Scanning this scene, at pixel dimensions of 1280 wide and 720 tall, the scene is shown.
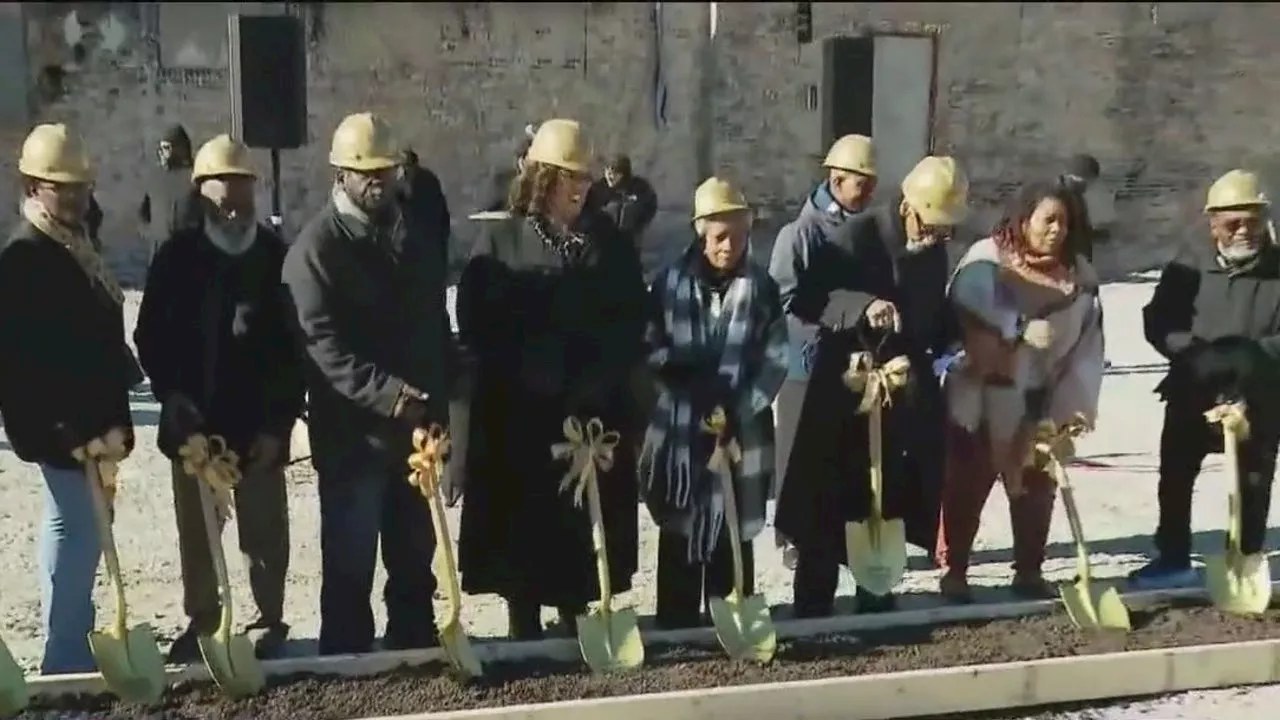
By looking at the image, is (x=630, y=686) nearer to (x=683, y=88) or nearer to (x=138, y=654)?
(x=138, y=654)

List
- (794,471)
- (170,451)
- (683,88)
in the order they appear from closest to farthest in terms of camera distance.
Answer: (170,451) < (794,471) < (683,88)

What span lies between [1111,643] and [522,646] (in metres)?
1.82

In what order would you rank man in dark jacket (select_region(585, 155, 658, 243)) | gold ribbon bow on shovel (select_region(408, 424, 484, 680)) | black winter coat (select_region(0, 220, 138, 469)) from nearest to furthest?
black winter coat (select_region(0, 220, 138, 469)) → gold ribbon bow on shovel (select_region(408, 424, 484, 680)) → man in dark jacket (select_region(585, 155, 658, 243))

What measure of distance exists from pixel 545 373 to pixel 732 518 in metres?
0.75

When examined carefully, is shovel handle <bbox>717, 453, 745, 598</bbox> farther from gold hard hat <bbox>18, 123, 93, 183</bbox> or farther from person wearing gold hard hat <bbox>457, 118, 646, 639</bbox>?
gold hard hat <bbox>18, 123, 93, 183</bbox>

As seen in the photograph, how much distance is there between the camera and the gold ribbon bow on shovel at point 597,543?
444 cm

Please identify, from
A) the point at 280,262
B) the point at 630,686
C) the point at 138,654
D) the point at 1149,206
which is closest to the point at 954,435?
the point at 630,686

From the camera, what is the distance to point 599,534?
4.45m

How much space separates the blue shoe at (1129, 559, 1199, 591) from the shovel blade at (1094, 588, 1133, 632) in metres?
0.42

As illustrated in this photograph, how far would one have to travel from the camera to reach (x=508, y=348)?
14.5ft

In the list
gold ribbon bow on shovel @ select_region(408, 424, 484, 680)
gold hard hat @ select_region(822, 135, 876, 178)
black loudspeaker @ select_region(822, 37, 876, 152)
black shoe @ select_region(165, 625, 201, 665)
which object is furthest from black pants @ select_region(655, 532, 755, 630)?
black loudspeaker @ select_region(822, 37, 876, 152)

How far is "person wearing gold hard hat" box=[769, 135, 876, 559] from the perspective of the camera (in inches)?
190

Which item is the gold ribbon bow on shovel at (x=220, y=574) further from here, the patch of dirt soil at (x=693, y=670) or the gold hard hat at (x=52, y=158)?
the gold hard hat at (x=52, y=158)

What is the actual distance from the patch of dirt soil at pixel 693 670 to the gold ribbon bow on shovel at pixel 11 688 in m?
0.05
